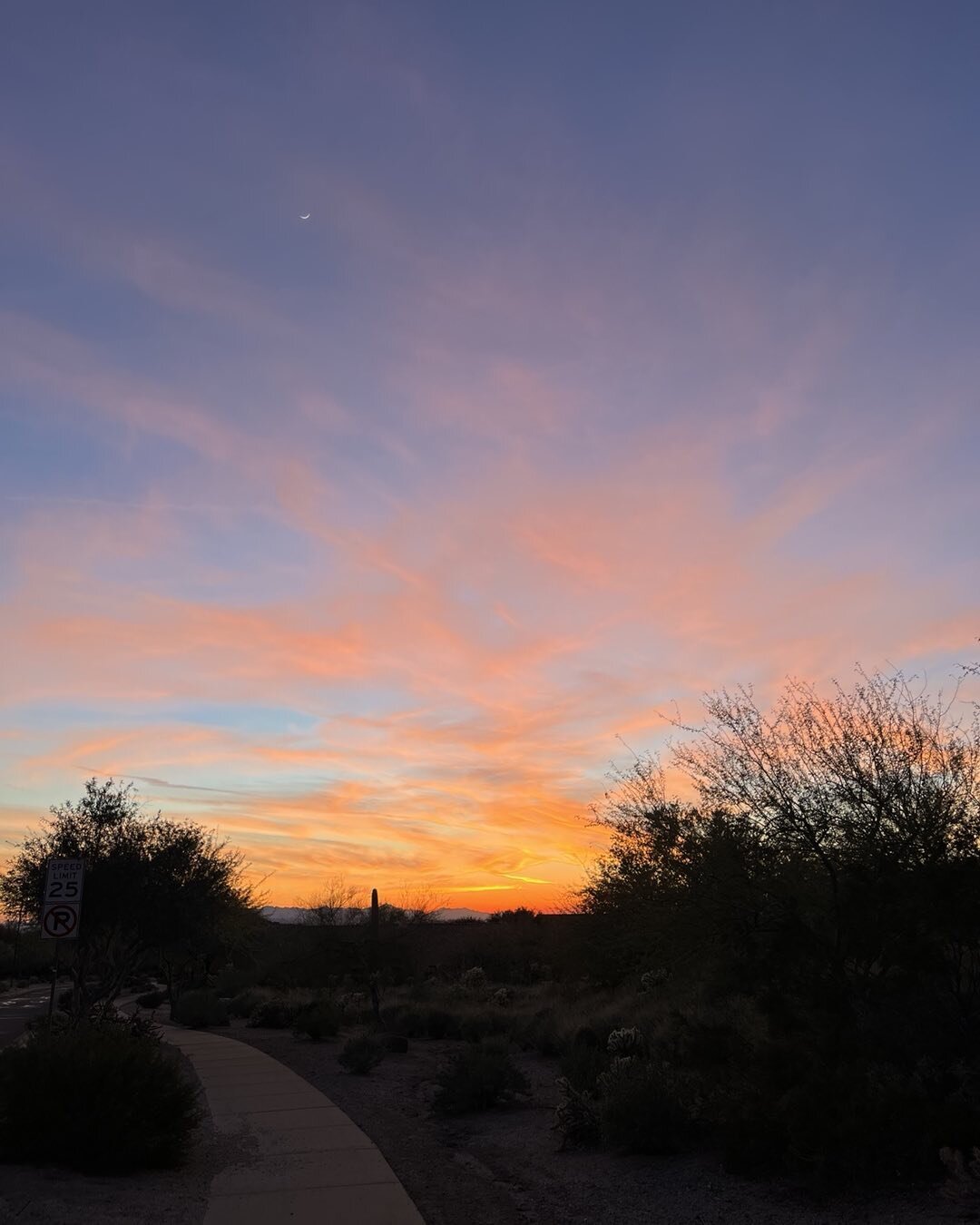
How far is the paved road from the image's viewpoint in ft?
95.0

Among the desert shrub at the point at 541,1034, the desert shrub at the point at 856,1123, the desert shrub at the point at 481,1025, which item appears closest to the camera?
the desert shrub at the point at 856,1123

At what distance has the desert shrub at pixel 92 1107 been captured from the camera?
9.22 m

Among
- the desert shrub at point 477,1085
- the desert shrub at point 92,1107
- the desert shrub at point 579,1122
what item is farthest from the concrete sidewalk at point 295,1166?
the desert shrub at point 579,1122

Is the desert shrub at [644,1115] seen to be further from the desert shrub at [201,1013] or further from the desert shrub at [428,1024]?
the desert shrub at [201,1013]

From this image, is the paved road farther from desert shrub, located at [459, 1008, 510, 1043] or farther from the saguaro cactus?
desert shrub, located at [459, 1008, 510, 1043]

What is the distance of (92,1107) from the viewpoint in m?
9.46

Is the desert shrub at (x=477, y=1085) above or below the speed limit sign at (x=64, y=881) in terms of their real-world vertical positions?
below

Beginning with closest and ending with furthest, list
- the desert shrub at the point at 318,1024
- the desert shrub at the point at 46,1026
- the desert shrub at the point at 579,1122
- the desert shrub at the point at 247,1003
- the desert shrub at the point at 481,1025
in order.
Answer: the desert shrub at the point at 579,1122
the desert shrub at the point at 46,1026
the desert shrub at the point at 481,1025
the desert shrub at the point at 318,1024
the desert shrub at the point at 247,1003

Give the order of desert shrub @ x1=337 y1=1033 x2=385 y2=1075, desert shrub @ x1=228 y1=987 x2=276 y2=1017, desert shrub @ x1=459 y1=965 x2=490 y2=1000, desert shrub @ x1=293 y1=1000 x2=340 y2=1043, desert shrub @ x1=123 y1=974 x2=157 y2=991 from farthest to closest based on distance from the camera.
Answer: desert shrub @ x1=123 y1=974 x2=157 y2=991 < desert shrub @ x1=459 y1=965 x2=490 y2=1000 < desert shrub @ x1=228 y1=987 x2=276 y2=1017 < desert shrub @ x1=293 y1=1000 x2=340 y2=1043 < desert shrub @ x1=337 y1=1033 x2=385 y2=1075

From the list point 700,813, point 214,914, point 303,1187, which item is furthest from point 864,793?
point 214,914

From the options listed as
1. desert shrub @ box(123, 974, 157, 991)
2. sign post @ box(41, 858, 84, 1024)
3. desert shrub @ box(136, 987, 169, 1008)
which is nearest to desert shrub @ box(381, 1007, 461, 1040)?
sign post @ box(41, 858, 84, 1024)

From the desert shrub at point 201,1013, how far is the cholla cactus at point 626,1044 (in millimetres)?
18035

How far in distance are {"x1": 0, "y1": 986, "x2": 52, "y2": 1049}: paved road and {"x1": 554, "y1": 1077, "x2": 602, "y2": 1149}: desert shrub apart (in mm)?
13412

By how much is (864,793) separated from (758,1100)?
411cm
